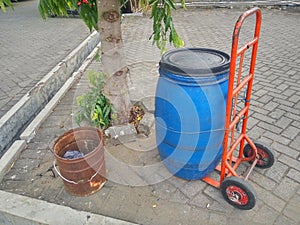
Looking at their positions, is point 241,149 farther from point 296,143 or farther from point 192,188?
point 296,143

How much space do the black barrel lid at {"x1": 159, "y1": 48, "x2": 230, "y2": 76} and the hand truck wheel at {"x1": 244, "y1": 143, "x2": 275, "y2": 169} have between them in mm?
986

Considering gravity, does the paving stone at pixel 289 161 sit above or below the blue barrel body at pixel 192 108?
below

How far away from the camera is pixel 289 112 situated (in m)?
3.57

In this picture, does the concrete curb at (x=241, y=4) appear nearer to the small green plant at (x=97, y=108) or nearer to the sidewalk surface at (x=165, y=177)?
the sidewalk surface at (x=165, y=177)

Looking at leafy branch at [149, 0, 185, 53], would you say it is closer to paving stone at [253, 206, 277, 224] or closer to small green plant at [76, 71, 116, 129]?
small green plant at [76, 71, 116, 129]

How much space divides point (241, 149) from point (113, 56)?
169 centimetres

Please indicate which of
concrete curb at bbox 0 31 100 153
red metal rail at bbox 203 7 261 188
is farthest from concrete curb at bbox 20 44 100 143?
red metal rail at bbox 203 7 261 188

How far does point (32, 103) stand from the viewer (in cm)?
399

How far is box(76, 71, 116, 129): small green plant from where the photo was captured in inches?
122

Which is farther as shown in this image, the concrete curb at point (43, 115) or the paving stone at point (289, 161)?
the concrete curb at point (43, 115)

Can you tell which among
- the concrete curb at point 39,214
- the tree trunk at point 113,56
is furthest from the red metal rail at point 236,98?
the tree trunk at point 113,56

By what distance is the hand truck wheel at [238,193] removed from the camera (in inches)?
83.0

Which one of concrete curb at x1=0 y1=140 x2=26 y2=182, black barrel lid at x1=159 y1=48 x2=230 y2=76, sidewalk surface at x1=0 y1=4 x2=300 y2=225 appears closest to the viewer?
black barrel lid at x1=159 y1=48 x2=230 y2=76

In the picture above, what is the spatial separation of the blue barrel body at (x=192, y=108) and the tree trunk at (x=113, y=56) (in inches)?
31.2
